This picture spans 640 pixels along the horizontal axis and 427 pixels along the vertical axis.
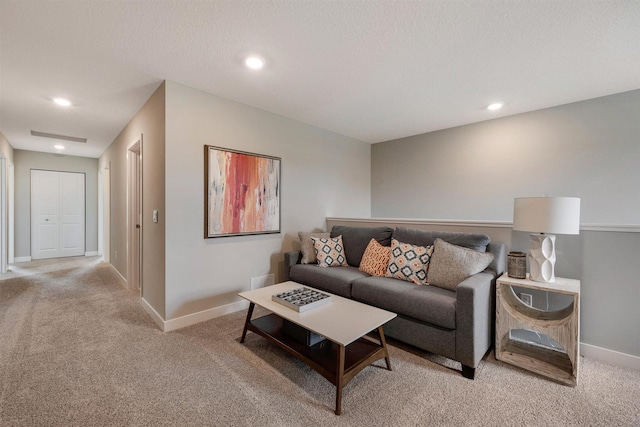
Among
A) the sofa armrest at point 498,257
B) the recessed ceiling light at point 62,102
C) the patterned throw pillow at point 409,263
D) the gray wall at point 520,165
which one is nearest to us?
the sofa armrest at point 498,257

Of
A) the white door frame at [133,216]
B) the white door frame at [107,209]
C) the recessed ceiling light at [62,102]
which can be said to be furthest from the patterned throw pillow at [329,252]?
the white door frame at [107,209]

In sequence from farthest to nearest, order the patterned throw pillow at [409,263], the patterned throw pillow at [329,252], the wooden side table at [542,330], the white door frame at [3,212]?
the white door frame at [3,212]
the patterned throw pillow at [329,252]
the patterned throw pillow at [409,263]
the wooden side table at [542,330]

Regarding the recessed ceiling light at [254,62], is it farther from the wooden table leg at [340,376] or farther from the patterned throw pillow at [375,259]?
the wooden table leg at [340,376]

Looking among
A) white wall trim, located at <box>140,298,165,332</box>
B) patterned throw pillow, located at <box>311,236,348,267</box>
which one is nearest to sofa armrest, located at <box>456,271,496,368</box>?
patterned throw pillow, located at <box>311,236,348,267</box>

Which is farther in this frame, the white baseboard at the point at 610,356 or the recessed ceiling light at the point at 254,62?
the recessed ceiling light at the point at 254,62

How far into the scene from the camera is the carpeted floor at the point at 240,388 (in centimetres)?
148

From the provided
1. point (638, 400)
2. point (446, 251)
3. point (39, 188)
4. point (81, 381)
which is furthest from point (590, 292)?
point (39, 188)

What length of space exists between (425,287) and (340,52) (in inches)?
78.8

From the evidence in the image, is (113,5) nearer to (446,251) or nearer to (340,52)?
(340,52)

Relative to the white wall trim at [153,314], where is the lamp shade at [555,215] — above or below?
above

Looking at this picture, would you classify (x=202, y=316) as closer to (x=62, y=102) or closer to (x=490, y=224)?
(x=62, y=102)

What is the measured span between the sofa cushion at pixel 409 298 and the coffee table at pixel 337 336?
0.93ft

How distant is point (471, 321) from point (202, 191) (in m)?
2.56

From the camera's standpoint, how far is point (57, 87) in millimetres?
2645
